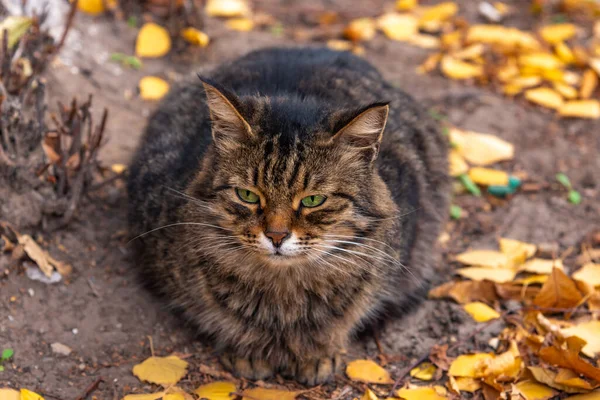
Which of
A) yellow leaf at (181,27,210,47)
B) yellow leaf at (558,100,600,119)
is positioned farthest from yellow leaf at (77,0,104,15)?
yellow leaf at (558,100,600,119)

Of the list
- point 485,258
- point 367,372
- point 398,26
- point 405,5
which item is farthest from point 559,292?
point 405,5

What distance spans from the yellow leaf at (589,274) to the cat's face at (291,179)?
4.46 feet

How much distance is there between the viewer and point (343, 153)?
258cm

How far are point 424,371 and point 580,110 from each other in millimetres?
2603

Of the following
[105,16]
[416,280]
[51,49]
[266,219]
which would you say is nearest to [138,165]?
[51,49]

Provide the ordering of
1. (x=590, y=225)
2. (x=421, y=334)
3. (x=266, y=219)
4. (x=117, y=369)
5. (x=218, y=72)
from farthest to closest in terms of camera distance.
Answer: (x=590, y=225) → (x=218, y=72) → (x=421, y=334) → (x=117, y=369) → (x=266, y=219)

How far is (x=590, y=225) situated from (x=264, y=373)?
2106 mm

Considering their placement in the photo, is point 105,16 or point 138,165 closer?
point 138,165

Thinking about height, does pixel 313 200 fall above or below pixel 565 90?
above

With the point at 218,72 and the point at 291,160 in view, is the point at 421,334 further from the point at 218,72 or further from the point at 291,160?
the point at 218,72

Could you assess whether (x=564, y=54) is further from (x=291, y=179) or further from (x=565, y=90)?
(x=291, y=179)

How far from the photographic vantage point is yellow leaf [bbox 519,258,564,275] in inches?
138

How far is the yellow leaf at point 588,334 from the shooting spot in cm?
296

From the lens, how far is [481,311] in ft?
10.9
